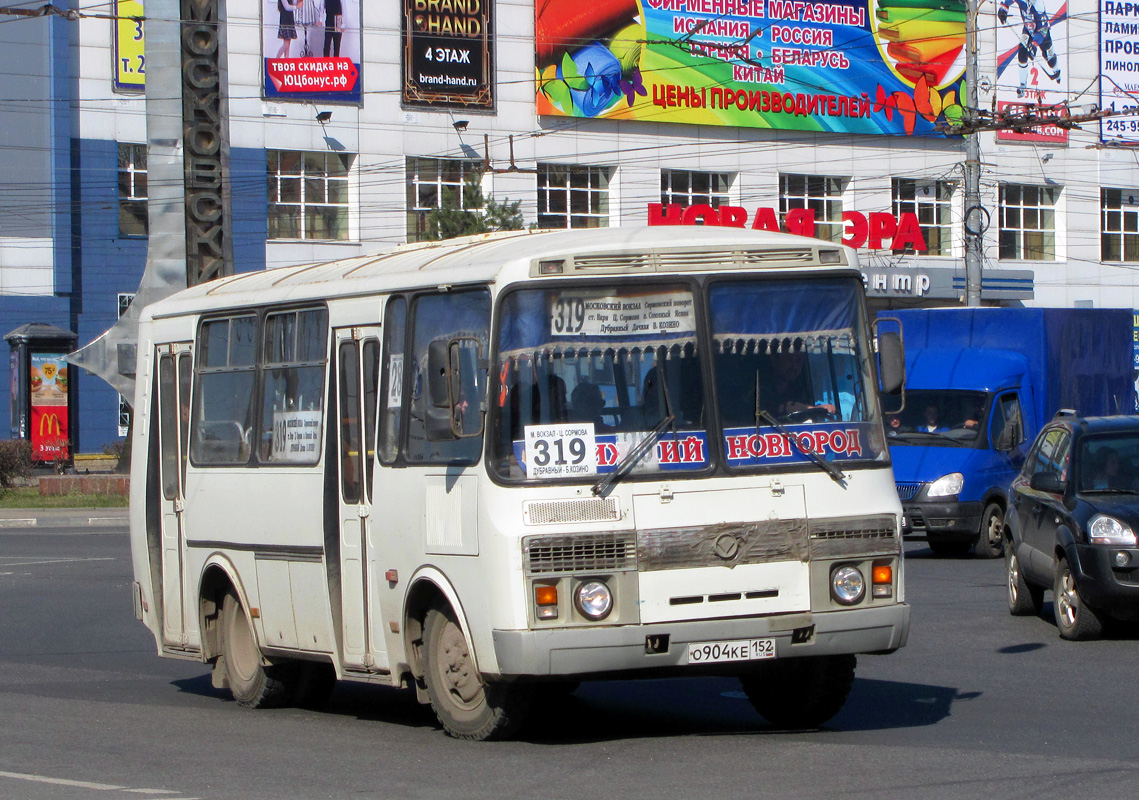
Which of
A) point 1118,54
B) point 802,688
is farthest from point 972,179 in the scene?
point 1118,54

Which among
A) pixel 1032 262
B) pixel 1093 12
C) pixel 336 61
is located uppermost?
pixel 1093 12

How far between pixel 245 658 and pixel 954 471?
12.2 m

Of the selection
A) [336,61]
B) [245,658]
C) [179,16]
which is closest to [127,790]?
[245,658]

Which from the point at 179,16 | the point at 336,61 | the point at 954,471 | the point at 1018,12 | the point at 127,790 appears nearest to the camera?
the point at 127,790

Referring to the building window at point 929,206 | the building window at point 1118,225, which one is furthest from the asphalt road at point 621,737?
the building window at point 1118,225

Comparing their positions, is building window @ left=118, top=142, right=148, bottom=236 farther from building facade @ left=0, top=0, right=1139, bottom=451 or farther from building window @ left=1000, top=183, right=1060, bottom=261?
building window @ left=1000, top=183, right=1060, bottom=261

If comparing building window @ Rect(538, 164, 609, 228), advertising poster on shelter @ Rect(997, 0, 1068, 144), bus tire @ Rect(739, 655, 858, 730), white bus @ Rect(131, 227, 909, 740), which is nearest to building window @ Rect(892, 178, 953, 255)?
advertising poster on shelter @ Rect(997, 0, 1068, 144)

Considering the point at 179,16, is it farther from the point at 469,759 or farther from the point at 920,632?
the point at 469,759

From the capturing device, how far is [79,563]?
20.8 m

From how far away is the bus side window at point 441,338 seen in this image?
806 cm

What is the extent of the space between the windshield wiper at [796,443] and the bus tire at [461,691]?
1.77 metres

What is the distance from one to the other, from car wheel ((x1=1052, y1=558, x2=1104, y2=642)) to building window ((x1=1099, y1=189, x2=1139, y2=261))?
1901 inches

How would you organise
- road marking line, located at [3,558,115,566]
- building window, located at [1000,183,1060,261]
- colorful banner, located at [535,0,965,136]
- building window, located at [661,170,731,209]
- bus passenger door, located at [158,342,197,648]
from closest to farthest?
bus passenger door, located at [158,342,197,648]
road marking line, located at [3,558,115,566]
colorful banner, located at [535,0,965,136]
building window, located at [661,170,731,209]
building window, located at [1000,183,1060,261]

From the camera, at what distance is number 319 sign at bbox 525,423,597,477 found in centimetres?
780
